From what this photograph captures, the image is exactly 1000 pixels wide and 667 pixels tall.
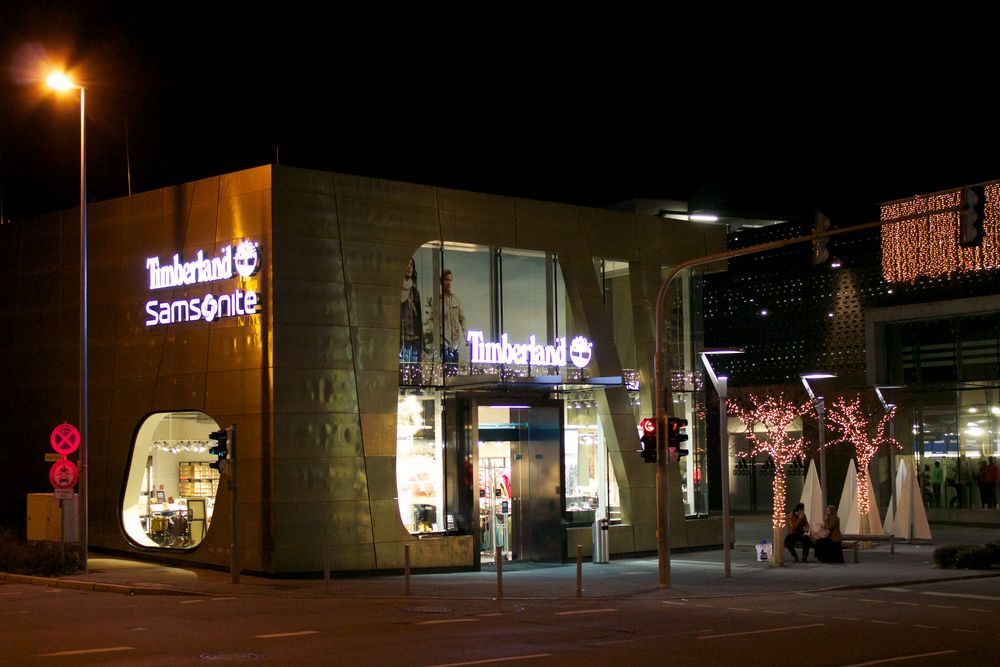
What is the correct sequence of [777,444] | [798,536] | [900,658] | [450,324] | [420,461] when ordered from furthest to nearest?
[777,444], [798,536], [450,324], [420,461], [900,658]

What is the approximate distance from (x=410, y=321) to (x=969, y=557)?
46.7 ft

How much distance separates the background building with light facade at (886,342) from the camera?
48.7 metres

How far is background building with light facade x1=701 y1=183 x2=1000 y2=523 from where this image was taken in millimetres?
48719

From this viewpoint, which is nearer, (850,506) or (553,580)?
(553,580)

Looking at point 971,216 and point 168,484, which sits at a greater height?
point 971,216

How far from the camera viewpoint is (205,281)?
89.1 feet

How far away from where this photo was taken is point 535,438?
30.2 m

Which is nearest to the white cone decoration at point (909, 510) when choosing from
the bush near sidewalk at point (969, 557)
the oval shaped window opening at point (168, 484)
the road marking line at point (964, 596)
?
the bush near sidewalk at point (969, 557)

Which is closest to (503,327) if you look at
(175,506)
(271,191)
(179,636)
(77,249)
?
(271,191)

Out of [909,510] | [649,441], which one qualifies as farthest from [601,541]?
[909,510]

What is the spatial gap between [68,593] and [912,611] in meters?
15.8

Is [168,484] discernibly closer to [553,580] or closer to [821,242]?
[553,580]

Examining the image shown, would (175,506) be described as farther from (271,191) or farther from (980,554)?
(980,554)

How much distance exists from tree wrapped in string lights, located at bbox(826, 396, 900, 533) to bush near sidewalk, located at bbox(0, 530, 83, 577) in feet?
75.2
